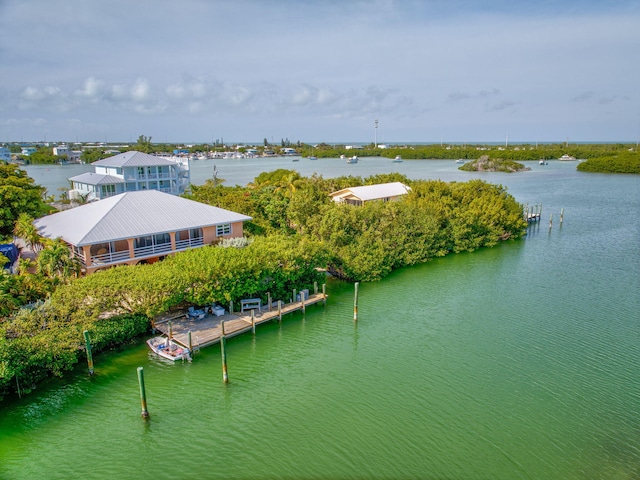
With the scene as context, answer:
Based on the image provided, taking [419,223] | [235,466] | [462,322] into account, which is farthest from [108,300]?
[419,223]

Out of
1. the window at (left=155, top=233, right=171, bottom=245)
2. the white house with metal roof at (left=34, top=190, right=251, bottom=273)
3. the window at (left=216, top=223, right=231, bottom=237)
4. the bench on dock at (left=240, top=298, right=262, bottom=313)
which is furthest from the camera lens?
the window at (left=216, top=223, right=231, bottom=237)

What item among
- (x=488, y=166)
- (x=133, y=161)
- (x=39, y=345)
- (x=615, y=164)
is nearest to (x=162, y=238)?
(x=39, y=345)

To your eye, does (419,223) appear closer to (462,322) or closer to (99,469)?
(462,322)

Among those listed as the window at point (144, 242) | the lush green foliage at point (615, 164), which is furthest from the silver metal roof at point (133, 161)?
the lush green foliage at point (615, 164)

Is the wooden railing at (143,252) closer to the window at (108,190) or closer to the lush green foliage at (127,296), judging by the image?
the lush green foliage at (127,296)

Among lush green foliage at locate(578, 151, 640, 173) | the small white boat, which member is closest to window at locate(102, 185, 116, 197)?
the small white boat

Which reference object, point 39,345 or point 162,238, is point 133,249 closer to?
point 162,238

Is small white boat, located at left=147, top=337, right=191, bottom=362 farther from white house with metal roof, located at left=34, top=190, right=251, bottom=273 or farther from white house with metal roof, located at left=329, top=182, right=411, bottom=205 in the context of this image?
white house with metal roof, located at left=329, top=182, right=411, bottom=205

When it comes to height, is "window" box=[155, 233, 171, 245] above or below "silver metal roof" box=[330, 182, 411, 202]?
below
